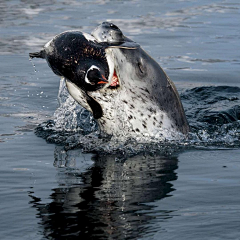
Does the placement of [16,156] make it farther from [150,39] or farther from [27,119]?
[150,39]

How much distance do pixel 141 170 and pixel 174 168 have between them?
0.34 m

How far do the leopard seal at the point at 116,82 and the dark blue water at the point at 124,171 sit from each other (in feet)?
0.93

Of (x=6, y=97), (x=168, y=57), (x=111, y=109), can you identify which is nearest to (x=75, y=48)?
(x=111, y=109)

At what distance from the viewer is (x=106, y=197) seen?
6.17m

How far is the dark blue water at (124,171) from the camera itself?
18.2 ft

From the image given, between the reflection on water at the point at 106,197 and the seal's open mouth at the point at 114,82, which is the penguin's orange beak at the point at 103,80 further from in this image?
the reflection on water at the point at 106,197

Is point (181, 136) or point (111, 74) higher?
point (111, 74)

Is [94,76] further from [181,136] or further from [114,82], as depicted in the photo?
[181,136]

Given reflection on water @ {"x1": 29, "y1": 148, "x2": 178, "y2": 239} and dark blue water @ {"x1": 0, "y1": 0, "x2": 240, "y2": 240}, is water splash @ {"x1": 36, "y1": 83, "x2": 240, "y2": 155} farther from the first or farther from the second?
reflection on water @ {"x1": 29, "y1": 148, "x2": 178, "y2": 239}

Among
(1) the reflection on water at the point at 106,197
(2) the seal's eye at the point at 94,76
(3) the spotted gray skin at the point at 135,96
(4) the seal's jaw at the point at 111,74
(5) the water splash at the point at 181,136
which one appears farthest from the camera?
(5) the water splash at the point at 181,136

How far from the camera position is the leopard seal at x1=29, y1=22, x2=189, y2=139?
6.73m

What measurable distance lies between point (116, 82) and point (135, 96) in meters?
0.30

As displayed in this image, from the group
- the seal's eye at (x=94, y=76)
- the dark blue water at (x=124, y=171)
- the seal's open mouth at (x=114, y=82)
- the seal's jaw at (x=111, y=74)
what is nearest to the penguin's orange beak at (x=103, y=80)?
the seal's eye at (x=94, y=76)

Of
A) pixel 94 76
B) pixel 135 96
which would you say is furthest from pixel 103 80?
pixel 135 96
